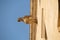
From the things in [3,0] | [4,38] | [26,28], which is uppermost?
[3,0]

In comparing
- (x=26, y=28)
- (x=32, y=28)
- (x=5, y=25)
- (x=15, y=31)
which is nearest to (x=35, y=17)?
(x=32, y=28)

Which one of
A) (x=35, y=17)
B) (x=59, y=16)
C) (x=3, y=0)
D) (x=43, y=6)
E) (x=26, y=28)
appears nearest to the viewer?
(x=59, y=16)

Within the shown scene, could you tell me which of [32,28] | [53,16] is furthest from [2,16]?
[53,16]

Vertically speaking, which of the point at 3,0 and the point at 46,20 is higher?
the point at 3,0

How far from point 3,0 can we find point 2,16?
16 centimetres

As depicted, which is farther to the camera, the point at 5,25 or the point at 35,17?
the point at 5,25

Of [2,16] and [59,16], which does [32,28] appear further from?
[2,16]

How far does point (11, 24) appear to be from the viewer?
1.24 m

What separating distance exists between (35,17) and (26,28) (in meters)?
0.52

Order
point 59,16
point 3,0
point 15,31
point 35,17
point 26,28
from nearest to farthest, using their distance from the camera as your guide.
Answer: point 59,16
point 35,17
point 26,28
point 15,31
point 3,0

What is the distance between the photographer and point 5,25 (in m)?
1.33

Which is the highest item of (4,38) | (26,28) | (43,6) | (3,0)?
(3,0)

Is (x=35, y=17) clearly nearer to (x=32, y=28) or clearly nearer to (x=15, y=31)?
(x=32, y=28)

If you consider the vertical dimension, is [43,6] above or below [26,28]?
above
